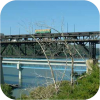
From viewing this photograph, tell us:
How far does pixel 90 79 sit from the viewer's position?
4191 mm

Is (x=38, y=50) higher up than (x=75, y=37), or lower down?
lower down

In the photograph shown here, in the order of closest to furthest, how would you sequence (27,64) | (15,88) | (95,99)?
(95,99) → (15,88) → (27,64)

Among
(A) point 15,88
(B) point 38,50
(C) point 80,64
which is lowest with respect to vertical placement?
(A) point 15,88

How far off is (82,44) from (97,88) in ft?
29.1

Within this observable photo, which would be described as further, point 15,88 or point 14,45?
point 15,88

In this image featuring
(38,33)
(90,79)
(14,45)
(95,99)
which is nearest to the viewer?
(95,99)

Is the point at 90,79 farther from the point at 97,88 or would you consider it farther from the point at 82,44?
the point at 82,44

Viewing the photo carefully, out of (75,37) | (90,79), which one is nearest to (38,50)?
(75,37)

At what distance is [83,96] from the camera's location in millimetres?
3725

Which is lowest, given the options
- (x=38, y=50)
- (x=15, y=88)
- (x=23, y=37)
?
(x=15, y=88)

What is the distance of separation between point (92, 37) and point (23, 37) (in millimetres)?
4458

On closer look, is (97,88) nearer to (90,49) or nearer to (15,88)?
(90,49)

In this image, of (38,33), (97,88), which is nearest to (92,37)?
(38,33)

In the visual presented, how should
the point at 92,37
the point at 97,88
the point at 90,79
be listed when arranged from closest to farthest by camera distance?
the point at 97,88 < the point at 90,79 < the point at 92,37
